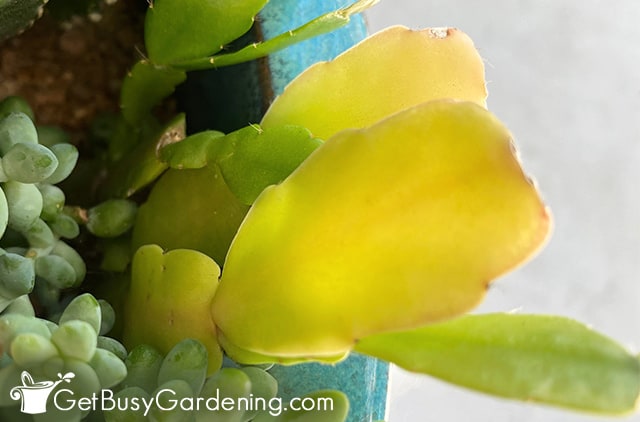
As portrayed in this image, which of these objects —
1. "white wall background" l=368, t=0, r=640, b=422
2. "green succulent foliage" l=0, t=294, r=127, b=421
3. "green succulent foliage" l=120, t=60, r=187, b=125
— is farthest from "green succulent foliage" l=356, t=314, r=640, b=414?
"white wall background" l=368, t=0, r=640, b=422

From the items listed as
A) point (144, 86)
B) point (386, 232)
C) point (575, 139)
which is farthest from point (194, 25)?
point (575, 139)

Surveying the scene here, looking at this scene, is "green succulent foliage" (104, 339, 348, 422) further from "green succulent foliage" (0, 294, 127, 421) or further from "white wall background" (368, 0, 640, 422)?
"white wall background" (368, 0, 640, 422)

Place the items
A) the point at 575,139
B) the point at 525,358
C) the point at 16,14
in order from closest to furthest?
the point at 525,358 → the point at 16,14 → the point at 575,139

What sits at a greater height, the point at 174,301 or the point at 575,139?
the point at 174,301

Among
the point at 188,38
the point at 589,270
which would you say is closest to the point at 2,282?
the point at 188,38

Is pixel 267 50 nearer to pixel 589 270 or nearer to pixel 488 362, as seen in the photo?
pixel 488 362

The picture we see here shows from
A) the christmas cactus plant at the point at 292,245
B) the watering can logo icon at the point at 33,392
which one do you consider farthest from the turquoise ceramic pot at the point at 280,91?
the watering can logo icon at the point at 33,392

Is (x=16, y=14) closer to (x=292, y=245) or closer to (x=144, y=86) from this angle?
(x=144, y=86)
